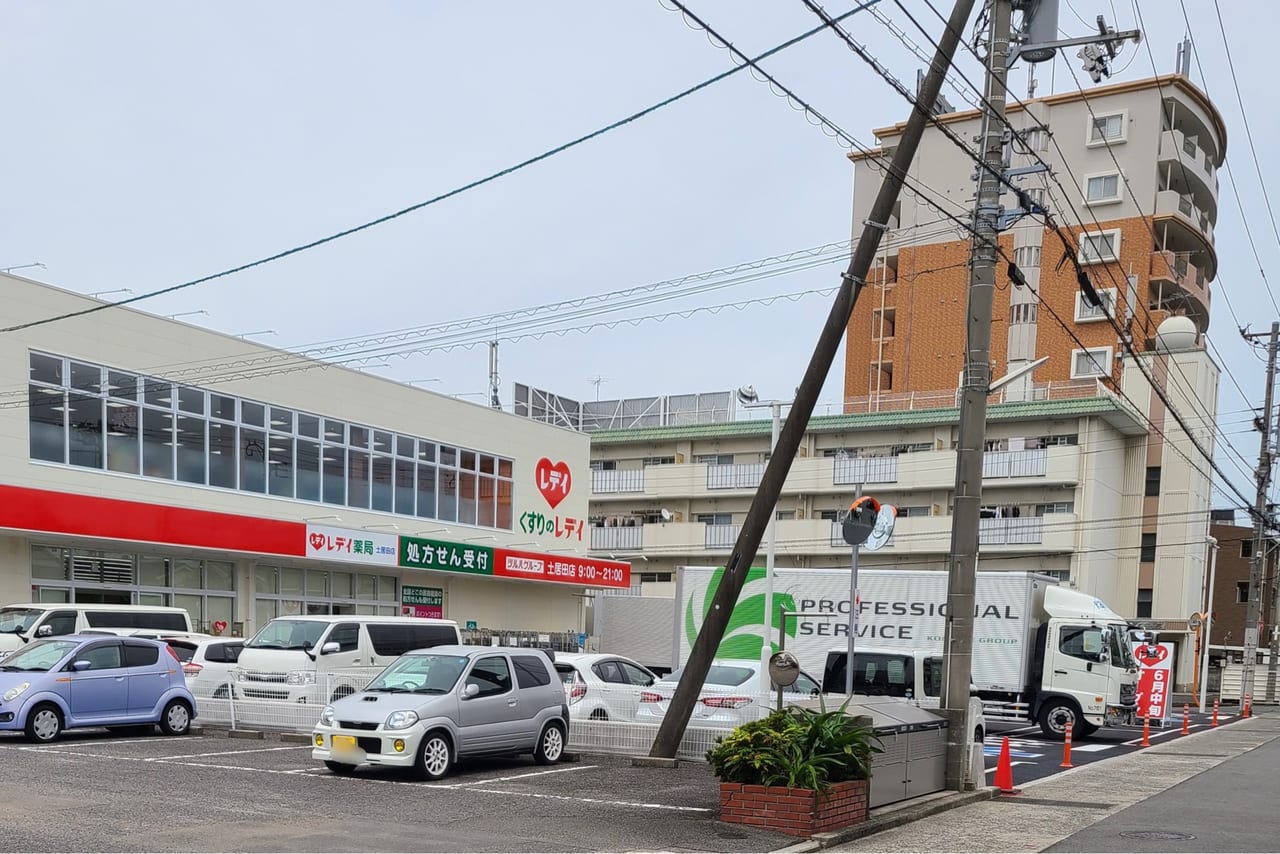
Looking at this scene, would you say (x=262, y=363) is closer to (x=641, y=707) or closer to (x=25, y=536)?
(x=25, y=536)

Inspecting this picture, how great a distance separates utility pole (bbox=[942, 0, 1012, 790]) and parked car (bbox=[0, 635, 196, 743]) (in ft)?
37.1

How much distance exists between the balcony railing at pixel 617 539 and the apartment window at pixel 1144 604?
21.8 metres

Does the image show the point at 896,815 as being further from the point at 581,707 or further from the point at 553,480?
the point at 553,480

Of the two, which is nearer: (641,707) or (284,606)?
(641,707)

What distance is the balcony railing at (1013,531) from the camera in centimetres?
5103

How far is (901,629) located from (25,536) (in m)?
19.1

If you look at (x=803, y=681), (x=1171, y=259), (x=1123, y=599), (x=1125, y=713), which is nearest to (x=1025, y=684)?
(x=1125, y=713)

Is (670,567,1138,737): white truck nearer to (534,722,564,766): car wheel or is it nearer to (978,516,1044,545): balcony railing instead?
(534,722,564,766): car wheel

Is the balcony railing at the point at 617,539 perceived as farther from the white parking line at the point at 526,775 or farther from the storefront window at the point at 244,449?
the white parking line at the point at 526,775

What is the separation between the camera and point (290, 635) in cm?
2188

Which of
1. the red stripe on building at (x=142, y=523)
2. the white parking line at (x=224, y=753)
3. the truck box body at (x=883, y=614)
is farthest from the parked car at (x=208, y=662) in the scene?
the truck box body at (x=883, y=614)

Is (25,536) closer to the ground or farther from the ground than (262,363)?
closer to the ground

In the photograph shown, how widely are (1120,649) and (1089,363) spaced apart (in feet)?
107

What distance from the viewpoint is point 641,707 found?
729 inches
